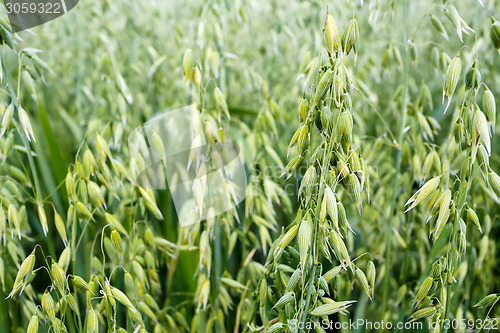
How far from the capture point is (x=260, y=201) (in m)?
1.26

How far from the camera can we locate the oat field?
853 mm

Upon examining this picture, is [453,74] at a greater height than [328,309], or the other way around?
[453,74]

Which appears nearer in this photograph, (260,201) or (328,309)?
(328,309)

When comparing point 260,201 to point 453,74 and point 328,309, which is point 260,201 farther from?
point 453,74

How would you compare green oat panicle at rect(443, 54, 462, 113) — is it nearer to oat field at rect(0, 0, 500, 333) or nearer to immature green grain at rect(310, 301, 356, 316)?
oat field at rect(0, 0, 500, 333)

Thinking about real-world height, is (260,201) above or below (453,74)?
below

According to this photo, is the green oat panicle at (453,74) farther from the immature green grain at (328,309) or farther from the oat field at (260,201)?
the immature green grain at (328,309)

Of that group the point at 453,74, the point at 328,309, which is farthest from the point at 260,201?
the point at 453,74

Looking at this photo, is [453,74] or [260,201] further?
[260,201]

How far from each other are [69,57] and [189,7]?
654mm

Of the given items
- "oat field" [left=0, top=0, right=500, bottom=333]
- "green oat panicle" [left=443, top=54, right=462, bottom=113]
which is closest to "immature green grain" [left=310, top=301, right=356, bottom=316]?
"oat field" [left=0, top=0, right=500, bottom=333]

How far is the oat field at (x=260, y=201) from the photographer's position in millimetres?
853

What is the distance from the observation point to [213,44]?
1.53m

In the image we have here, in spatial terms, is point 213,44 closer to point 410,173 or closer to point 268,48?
point 268,48
